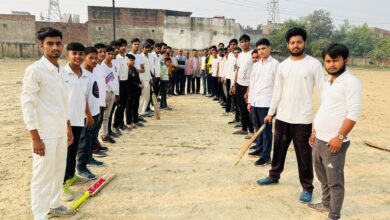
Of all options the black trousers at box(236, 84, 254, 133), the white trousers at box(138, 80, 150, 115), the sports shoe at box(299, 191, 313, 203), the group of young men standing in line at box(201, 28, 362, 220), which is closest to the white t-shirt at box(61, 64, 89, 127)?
the group of young men standing in line at box(201, 28, 362, 220)

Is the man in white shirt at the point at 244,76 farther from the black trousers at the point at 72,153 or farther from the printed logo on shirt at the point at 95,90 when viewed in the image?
the black trousers at the point at 72,153

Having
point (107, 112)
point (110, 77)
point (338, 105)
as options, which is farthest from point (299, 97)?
point (107, 112)

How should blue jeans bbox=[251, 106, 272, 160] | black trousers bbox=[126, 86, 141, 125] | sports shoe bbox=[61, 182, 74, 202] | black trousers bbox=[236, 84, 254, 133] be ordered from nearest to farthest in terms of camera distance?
sports shoe bbox=[61, 182, 74, 202] → blue jeans bbox=[251, 106, 272, 160] → black trousers bbox=[236, 84, 254, 133] → black trousers bbox=[126, 86, 141, 125]

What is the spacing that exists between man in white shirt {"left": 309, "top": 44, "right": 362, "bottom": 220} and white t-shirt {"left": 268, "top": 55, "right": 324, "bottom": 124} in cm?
54

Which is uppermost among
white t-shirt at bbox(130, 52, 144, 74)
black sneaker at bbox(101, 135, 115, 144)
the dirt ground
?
white t-shirt at bbox(130, 52, 144, 74)

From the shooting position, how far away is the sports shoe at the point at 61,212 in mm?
3473

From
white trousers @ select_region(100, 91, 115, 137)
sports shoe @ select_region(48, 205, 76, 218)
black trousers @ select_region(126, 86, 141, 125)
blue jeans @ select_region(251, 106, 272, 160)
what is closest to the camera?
sports shoe @ select_region(48, 205, 76, 218)

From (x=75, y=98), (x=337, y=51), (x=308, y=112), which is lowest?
(x=308, y=112)

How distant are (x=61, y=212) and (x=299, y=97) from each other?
3058 mm

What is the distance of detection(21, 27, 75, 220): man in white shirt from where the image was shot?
9.69 feet

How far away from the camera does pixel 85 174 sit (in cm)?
455

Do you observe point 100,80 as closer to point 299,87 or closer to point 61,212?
point 61,212

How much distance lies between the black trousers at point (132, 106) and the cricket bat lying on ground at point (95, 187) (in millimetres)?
3485

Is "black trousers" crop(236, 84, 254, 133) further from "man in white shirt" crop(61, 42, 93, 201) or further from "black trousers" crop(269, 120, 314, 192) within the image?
"man in white shirt" crop(61, 42, 93, 201)
